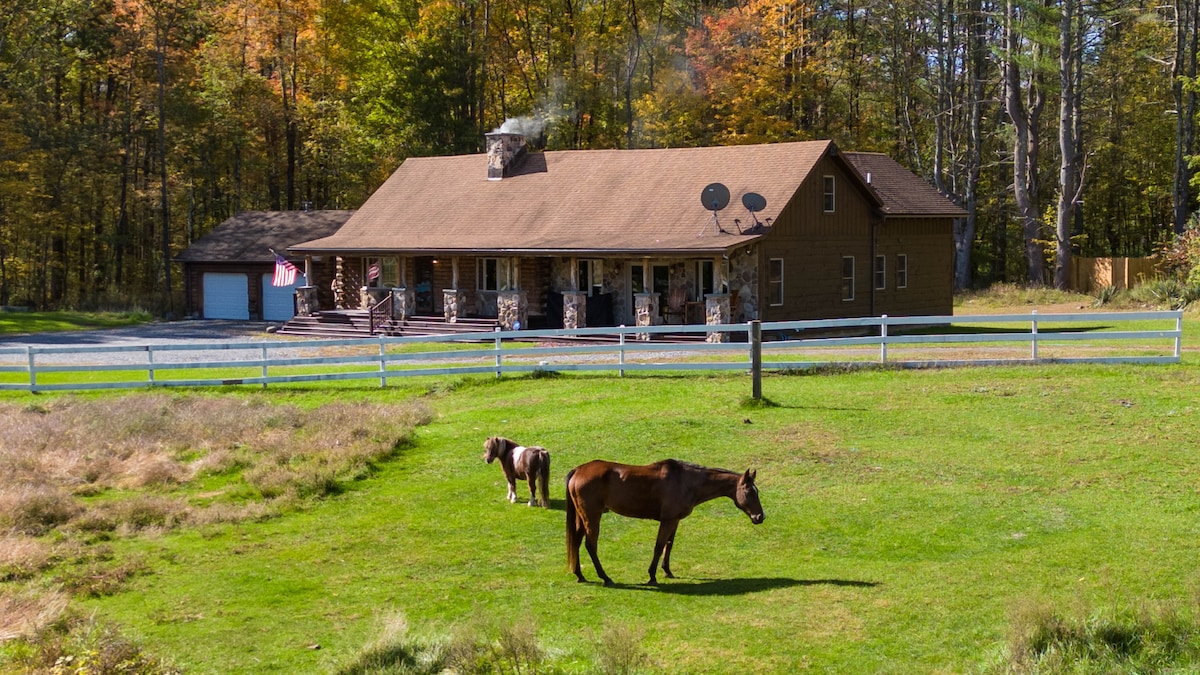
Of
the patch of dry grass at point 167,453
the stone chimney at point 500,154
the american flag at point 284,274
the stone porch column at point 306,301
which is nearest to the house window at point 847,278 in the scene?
the stone chimney at point 500,154

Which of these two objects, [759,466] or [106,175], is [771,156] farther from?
[106,175]

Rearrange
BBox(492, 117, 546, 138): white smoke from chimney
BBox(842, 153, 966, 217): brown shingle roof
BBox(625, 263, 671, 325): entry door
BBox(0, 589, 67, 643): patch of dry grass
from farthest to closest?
BBox(492, 117, 546, 138): white smoke from chimney
BBox(842, 153, 966, 217): brown shingle roof
BBox(625, 263, 671, 325): entry door
BBox(0, 589, 67, 643): patch of dry grass

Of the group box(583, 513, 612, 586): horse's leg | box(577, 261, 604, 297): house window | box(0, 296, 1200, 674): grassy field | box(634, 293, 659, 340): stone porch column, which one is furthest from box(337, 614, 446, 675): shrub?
box(577, 261, 604, 297): house window

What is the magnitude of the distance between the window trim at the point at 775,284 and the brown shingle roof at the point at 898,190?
5.42 m

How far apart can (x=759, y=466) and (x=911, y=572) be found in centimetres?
454

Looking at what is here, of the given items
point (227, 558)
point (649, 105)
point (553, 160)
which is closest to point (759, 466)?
point (227, 558)

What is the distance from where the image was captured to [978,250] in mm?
64625

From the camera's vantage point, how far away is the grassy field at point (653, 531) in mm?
10125

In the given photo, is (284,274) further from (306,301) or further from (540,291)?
(540,291)

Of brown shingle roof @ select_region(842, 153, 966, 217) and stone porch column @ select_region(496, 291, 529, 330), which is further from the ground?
brown shingle roof @ select_region(842, 153, 966, 217)

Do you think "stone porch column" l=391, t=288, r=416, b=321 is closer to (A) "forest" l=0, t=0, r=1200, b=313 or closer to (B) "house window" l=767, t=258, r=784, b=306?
(B) "house window" l=767, t=258, r=784, b=306

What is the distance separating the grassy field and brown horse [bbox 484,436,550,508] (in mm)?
362

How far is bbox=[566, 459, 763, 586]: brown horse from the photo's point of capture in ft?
38.0

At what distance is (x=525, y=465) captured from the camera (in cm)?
1471
